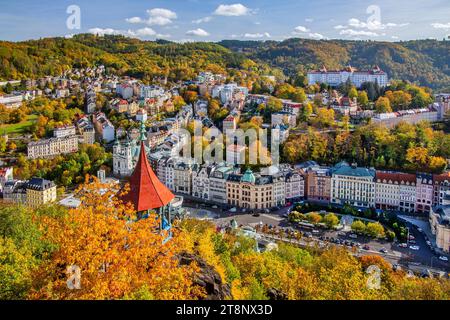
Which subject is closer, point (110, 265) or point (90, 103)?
point (110, 265)

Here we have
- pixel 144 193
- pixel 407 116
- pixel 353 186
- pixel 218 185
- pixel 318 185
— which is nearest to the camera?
pixel 144 193

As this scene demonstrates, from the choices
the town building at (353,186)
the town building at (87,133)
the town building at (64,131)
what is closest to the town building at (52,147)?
the town building at (64,131)

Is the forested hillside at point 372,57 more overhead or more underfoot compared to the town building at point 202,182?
more overhead

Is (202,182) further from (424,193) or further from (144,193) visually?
(144,193)

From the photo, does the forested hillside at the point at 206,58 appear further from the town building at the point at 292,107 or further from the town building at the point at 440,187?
the town building at the point at 440,187


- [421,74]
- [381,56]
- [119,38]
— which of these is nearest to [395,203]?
[421,74]

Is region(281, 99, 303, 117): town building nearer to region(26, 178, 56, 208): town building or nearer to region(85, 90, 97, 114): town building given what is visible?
region(85, 90, 97, 114): town building

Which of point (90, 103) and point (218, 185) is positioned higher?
point (90, 103)

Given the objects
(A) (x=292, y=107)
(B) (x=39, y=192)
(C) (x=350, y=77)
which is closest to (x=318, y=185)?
(A) (x=292, y=107)
